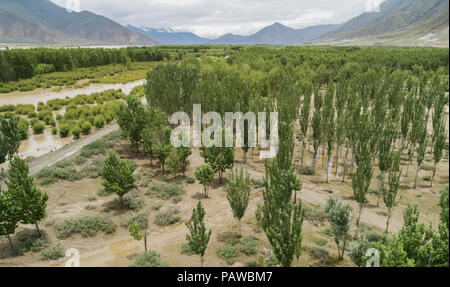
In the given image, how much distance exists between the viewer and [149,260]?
18.3 meters

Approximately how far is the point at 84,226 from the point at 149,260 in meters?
8.00

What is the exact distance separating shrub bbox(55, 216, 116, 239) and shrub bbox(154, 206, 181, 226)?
12.5ft

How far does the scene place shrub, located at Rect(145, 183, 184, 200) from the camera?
2952 centimetres

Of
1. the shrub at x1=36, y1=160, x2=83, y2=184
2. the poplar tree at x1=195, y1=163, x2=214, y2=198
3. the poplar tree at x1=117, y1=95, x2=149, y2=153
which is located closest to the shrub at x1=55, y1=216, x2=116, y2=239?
the poplar tree at x1=195, y1=163, x2=214, y2=198

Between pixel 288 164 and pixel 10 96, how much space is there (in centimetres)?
8303

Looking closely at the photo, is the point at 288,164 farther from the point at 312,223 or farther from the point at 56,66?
the point at 56,66

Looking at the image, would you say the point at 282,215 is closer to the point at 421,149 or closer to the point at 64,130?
the point at 421,149

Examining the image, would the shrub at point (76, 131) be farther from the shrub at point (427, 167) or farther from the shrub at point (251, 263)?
the shrub at point (427, 167)

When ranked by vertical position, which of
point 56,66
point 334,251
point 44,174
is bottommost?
point 334,251

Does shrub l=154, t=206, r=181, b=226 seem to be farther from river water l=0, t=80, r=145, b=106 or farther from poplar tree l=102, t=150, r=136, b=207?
river water l=0, t=80, r=145, b=106

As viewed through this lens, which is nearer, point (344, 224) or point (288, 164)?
point (344, 224)

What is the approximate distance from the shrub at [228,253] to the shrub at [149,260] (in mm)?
3996

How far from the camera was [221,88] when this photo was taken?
47844 mm

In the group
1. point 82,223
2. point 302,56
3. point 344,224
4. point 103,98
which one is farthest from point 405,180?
point 302,56
